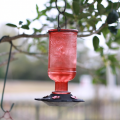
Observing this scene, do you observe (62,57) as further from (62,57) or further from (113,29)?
(113,29)

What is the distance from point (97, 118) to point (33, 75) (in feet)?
49.4

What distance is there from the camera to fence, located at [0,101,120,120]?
456 centimetres

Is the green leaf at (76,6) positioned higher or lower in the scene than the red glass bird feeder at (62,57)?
higher

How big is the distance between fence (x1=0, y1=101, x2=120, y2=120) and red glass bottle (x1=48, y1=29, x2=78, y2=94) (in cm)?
366

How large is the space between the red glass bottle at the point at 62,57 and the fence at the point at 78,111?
12.0 feet

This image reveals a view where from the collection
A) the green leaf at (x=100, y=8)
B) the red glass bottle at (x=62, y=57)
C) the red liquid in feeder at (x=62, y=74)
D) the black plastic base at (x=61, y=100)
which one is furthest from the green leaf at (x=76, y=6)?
the black plastic base at (x=61, y=100)

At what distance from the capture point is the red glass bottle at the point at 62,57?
3.10 ft

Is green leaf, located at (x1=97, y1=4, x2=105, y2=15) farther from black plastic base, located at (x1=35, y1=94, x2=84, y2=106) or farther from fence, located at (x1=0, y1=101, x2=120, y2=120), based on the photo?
fence, located at (x1=0, y1=101, x2=120, y2=120)

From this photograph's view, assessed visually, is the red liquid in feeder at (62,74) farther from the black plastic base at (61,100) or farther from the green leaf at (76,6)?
the green leaf at (76,6)

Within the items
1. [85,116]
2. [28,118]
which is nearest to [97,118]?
[85,116]

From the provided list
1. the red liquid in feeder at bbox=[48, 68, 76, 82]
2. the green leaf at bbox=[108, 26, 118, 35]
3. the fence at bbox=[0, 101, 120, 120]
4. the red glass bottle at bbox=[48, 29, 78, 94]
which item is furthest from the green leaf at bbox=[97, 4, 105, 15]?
the fence at bbox=[0, 101, 120, 120]

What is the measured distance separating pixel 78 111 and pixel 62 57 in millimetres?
4305

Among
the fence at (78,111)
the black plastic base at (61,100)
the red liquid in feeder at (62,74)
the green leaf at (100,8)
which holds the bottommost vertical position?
the fence at (78,111)

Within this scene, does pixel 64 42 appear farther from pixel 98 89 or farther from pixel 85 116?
pixel 98 89
